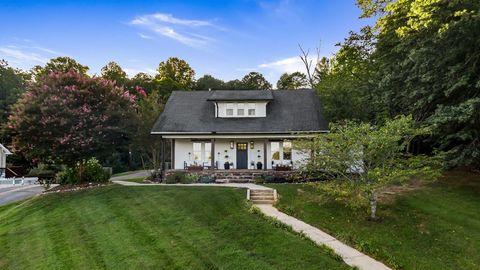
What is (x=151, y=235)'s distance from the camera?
33.8 ft

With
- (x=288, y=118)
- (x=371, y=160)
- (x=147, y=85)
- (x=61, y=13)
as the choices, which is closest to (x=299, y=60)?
(x=288, y=118)

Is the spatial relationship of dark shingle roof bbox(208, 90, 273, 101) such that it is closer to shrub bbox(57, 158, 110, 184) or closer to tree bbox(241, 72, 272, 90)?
shrub bbox(57, 158, 110, 184)

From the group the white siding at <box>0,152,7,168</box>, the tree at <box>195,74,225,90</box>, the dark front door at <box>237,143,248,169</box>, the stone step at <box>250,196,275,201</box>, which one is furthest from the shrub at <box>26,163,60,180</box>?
the tree at <box>195,74,225,90</box>

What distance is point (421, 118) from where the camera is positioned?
1736cm

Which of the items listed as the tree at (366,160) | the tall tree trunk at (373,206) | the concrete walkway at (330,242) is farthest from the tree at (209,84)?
the tall tree trunk at (373,206)

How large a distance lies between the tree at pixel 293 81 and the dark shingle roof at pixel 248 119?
27.4 m

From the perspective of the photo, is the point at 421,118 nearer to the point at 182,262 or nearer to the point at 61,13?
the point at 182,262

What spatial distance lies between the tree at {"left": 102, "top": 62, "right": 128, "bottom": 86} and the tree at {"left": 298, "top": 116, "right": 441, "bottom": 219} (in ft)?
153

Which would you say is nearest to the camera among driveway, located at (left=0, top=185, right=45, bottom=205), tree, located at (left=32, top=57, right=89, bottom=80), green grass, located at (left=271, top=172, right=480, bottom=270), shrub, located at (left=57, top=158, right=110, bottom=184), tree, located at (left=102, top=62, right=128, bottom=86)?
green grass, located at (left=271, top=172, right=480, bottom=270)

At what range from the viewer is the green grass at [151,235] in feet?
27.3

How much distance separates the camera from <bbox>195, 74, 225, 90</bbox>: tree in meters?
56.2

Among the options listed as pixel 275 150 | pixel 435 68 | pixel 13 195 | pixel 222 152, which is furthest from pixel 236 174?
pixel 13 195

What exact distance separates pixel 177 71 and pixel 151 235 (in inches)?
2112

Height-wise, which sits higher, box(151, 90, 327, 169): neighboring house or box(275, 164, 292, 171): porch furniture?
box(151, 90, 327, 169): neighboring house
